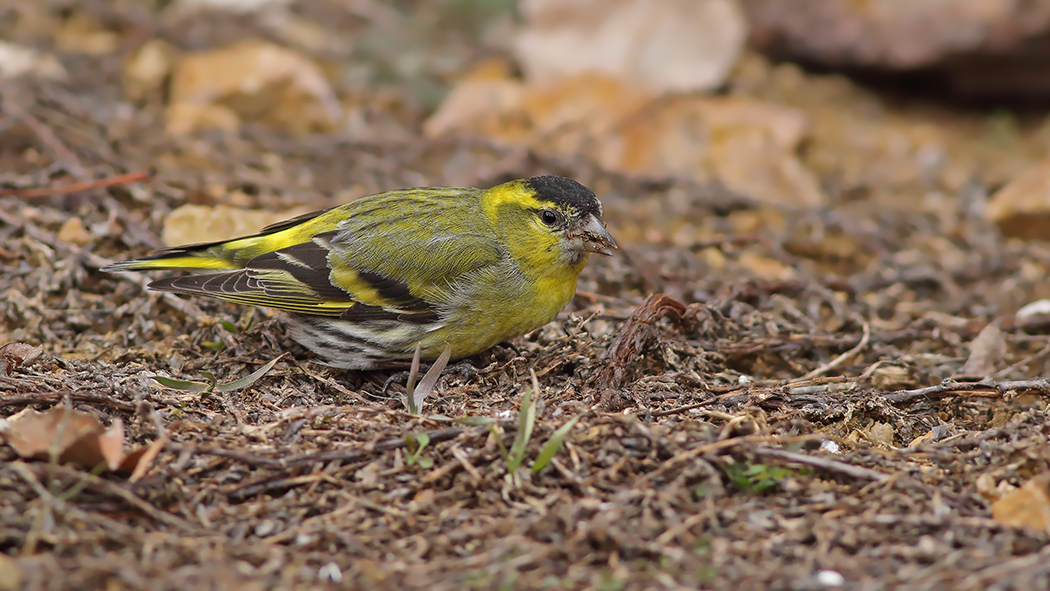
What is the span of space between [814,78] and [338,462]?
795 cm

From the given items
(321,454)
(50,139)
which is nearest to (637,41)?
(50,139)

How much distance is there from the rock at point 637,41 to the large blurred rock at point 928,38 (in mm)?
1133

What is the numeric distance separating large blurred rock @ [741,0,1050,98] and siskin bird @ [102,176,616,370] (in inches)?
225

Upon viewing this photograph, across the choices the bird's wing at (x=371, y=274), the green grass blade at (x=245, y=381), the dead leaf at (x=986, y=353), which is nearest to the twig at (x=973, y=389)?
the dead leaf at (x=986, y=353)

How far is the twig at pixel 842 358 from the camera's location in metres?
4.62

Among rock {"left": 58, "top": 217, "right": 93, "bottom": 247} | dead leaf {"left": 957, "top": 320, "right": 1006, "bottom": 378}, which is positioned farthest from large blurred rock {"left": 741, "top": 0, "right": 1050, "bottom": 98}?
rock {"left": 58, "top": 217, "right": 93, "bottom": 247}

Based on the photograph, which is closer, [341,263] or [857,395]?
[857,395]

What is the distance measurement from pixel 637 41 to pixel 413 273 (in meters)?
4.91

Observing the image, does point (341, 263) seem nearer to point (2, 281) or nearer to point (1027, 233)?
point (2, 281)

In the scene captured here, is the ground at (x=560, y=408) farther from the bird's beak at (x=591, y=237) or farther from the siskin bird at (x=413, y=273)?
the bird's beak at (x=591, y=237)

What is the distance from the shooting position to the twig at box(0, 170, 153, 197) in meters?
5.67

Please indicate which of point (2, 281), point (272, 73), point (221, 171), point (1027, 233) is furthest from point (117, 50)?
point (1027, 233)

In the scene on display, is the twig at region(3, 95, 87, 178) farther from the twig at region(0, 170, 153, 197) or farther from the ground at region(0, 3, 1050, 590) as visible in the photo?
the twig at region(0, 170, 153, 197)

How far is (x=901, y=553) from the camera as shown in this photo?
272 centimetres
